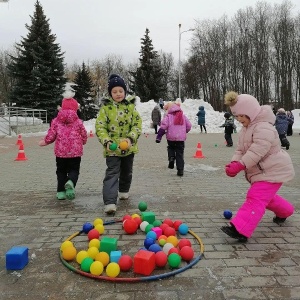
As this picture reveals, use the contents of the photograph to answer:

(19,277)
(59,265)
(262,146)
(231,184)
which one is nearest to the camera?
(19,277)

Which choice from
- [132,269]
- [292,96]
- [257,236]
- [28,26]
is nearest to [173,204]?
[257,236]

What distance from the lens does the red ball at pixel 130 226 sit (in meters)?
3.99

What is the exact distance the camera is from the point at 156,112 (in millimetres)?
24469

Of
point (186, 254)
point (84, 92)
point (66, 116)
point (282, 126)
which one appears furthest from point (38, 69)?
point (186, 254)

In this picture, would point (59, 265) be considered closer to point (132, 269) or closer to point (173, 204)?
point (132, 269)

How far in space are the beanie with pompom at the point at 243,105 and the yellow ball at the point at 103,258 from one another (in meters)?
2.13

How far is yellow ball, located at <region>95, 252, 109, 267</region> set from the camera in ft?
10.1

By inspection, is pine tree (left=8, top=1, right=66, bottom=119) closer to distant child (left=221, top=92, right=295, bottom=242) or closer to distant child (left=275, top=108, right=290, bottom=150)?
distant child (left=275, top=108, right=290, bottom=150)

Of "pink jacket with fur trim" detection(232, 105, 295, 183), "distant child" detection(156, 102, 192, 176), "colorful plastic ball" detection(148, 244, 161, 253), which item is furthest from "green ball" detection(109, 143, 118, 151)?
"distant child" detection(156, 102, 192, 176)

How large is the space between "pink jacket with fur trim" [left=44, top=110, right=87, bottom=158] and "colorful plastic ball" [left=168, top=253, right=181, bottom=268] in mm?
3128

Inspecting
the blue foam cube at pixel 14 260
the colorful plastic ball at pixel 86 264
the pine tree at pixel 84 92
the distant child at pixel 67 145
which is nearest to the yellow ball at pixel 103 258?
the colorful plastic ball at pixel 86 264

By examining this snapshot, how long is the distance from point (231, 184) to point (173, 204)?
2.07m

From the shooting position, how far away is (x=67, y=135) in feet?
18.9

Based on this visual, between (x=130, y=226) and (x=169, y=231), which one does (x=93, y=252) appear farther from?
(x=169, y=231)
